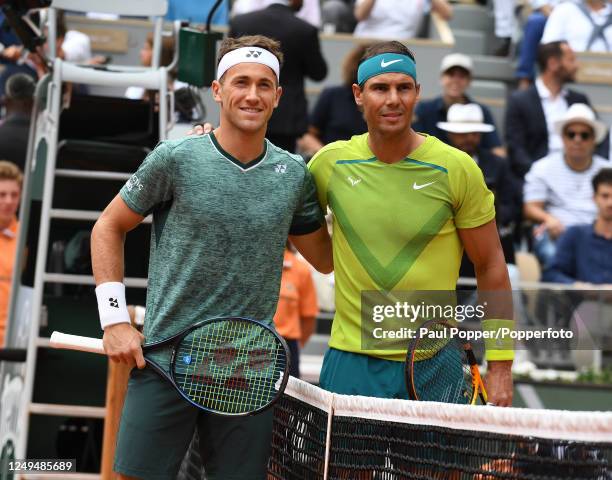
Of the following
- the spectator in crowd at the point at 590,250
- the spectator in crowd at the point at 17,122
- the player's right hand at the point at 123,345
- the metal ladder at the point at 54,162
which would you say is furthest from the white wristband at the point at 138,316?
the spectator in crowd at the point at 590,250

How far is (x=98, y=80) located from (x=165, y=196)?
11.2 ft

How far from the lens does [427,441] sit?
422 cm

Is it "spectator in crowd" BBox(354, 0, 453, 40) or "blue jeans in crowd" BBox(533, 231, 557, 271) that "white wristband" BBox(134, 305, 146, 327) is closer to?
"blue jeans in crowd" BBox(533, 231, 557, 271)

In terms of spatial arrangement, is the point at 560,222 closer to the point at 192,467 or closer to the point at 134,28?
the point at 134,28

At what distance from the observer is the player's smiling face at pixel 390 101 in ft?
16.4

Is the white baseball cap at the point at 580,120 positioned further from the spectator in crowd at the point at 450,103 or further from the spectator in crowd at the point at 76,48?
the spectator in crowd at the point at 76,48

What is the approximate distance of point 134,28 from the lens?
1371 centimetres

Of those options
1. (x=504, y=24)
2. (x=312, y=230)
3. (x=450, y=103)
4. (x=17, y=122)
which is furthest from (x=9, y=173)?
(x=504, y=24)

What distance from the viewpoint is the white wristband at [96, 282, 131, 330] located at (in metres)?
4.65

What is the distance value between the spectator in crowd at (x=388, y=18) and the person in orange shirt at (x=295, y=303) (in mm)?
4602

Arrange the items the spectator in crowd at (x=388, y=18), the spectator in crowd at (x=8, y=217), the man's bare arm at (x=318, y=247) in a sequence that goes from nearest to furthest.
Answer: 1. the man's bare arm at (x=318, y=247)
2. the spectator in crowd at (x=8, y=217)
3. the spectator in crowd at (x=388, y=18)

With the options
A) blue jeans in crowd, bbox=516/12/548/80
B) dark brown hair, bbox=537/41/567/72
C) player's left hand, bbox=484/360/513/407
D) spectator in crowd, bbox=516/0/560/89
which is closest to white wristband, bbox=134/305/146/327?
player's left hand, bbox=484/360/513/407

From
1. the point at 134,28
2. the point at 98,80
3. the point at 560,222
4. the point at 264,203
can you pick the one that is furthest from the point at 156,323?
the point at 134,28

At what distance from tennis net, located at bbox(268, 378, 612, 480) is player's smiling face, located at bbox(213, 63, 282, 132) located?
958 millimetres
